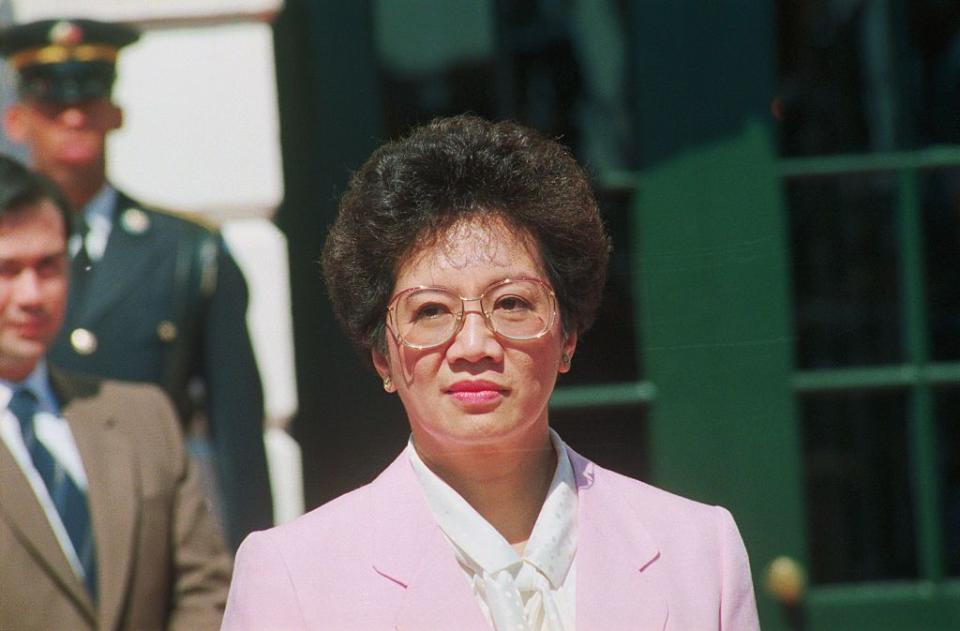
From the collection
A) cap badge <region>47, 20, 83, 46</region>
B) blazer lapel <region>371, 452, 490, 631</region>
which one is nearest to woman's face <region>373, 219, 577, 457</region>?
blazer lapel <region>371, 452, 490, 631</region>

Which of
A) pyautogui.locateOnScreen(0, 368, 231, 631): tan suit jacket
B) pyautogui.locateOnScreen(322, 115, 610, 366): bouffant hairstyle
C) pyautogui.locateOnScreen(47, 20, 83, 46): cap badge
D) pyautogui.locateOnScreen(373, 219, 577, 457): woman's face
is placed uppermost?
pyautogui.locateOnScreen(47, 20, 83, 46): cap badge

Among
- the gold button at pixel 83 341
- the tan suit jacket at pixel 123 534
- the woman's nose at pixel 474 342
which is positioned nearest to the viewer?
the woman's nose at pixel 474 342

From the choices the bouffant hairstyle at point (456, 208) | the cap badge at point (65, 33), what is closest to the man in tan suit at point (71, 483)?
the cap badge at point (65, 33)

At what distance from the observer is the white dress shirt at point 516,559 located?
78.6 inches

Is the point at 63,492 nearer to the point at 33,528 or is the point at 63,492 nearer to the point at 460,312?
the point at 33,528

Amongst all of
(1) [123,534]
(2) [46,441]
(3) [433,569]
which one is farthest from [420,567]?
(2) [46,441]

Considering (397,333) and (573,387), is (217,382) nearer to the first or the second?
(573,387)

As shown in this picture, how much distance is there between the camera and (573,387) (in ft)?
10.6

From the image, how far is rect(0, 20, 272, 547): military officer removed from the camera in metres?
2.88

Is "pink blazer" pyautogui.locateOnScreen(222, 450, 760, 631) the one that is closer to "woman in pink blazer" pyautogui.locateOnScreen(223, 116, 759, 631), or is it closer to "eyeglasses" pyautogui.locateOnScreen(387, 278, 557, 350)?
"woman in pink blazer" pyautogui.locateOnScreen(223, 116, 759, 631)

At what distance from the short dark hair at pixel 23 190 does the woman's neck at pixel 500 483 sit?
1112 mm

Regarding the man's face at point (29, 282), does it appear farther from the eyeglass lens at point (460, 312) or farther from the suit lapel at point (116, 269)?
A: the eyeglass lens at point (460, 312)

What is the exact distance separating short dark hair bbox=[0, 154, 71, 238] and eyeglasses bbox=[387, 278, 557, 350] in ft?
3.46

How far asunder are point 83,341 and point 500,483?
3.85 ft
